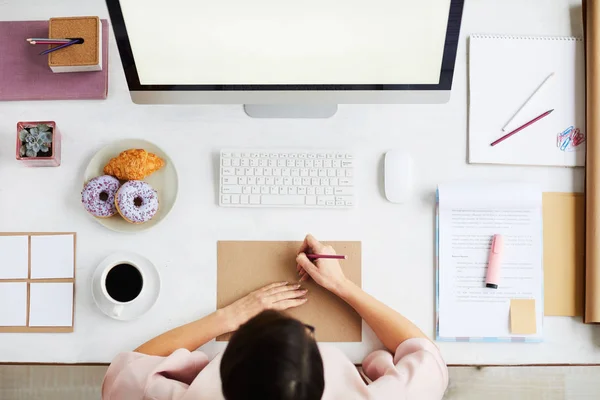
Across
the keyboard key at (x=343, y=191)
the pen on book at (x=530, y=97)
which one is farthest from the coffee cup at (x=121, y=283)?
the pen on book at (x=530, y=97)

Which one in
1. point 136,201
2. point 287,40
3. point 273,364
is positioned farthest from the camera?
point 136,201

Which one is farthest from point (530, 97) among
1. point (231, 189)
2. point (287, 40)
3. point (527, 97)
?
point (231, 189)

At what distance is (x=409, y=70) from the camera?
907 mm

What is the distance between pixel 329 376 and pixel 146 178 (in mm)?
533

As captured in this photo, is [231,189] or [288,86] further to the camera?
[231,189]

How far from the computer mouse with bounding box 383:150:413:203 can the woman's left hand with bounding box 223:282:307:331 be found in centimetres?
27

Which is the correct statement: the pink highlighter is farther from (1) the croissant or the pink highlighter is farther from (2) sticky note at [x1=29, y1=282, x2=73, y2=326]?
(2) sticky note at [x1=29, y1=282, x2=73, y2=326]

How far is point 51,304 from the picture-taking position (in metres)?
1.04

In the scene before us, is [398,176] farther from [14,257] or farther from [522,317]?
[14,257]

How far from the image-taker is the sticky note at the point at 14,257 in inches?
41.2

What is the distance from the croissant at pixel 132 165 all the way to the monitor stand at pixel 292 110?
8.9 inches

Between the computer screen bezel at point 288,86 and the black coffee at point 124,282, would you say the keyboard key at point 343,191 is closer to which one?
the computer screen bezel at point 288,86

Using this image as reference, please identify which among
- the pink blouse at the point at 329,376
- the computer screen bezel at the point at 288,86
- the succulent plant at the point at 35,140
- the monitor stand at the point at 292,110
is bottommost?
the pink blouse at the point at 329,376

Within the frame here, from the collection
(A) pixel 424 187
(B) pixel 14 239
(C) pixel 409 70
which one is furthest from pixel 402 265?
(B) pixel 14 239
